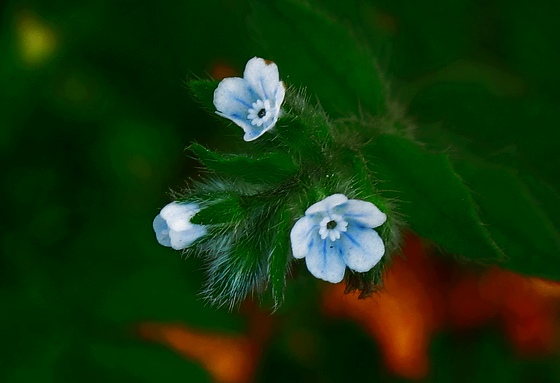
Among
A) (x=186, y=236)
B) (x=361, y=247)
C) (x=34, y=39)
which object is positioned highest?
(x=34, y=39)

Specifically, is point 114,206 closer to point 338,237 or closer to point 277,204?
point 277,204

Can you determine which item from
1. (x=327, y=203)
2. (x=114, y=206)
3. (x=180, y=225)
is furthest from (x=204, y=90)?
(x=114, y=206)

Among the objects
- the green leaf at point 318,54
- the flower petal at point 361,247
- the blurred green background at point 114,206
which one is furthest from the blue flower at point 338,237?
the blurred green background at point 114,206

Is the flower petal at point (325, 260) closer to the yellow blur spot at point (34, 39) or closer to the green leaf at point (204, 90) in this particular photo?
the green leaf at point (204, 90)

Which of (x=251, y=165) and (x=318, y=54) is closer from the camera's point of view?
(x=251, y=165)

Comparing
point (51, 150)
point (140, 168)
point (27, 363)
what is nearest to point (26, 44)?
point (51, 150)

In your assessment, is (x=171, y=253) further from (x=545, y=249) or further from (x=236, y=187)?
(x=545, y=249)
